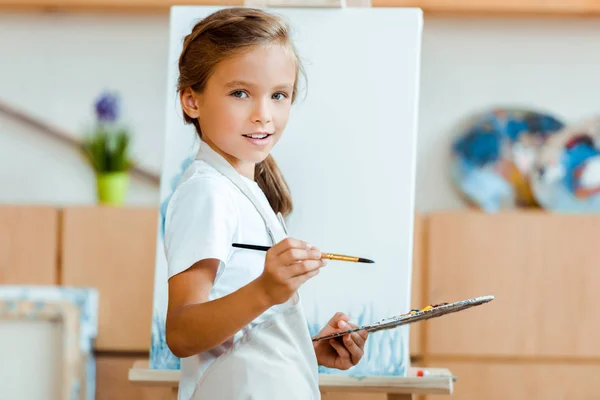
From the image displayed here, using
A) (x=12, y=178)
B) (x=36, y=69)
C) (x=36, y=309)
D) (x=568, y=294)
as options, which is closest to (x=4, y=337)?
(x=36, y=309)

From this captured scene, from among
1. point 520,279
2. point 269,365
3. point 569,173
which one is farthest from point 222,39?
point 569,173

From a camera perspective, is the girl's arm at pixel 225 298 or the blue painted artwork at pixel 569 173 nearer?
the girl's arm at pixel 225 298

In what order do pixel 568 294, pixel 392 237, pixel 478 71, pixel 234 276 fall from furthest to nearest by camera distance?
1. pixel 478 71
2. pixel 568 294
3. pixel 392 237
4. pixel 234 276

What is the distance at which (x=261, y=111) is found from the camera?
1.26m

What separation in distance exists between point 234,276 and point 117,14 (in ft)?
4.80

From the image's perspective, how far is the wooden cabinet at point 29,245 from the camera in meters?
2.24

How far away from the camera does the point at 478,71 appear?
8.04 ft

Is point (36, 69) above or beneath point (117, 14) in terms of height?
beneath

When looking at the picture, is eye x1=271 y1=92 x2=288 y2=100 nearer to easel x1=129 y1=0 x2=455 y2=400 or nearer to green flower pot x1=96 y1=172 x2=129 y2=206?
easel x1=129 y1=0 x2=455 y2=400

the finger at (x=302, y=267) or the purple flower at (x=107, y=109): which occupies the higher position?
the purple flower at (x=107, y=109)

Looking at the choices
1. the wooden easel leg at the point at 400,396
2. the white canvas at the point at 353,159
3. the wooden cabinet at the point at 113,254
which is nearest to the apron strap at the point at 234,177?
the white canvas at the point at 353,159

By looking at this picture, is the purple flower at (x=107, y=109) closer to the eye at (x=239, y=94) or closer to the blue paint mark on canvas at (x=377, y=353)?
the blue paint mark on canvas at (x=377, y=353)

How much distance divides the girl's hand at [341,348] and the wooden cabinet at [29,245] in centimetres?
108

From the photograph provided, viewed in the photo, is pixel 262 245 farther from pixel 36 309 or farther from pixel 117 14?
pixel 117 14
